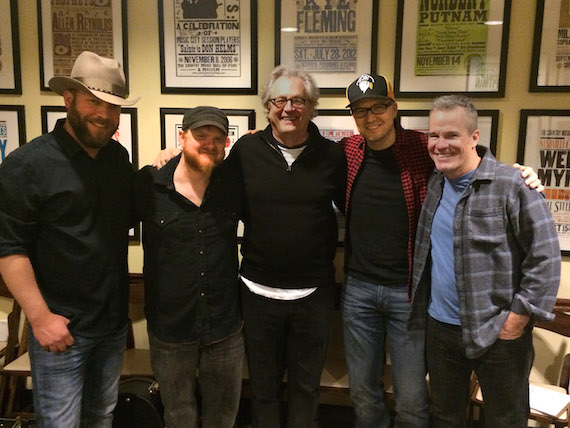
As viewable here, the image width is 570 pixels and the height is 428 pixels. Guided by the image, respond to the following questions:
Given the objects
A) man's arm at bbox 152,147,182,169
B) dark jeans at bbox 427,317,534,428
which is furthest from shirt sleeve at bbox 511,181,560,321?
man's arm at bbox 152,147,182,169

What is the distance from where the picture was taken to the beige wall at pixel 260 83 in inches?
88.7

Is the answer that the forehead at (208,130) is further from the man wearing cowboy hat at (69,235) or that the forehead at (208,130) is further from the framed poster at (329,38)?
the framed poster at (329,38)

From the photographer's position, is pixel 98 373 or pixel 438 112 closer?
pixel 438 112

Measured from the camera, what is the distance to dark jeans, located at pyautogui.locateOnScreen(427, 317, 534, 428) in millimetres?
1645

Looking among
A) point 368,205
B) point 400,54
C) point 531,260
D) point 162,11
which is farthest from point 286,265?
point 162,11

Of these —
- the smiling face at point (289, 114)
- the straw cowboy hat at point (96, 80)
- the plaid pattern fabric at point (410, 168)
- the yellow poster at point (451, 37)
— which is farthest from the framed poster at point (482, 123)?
the straw cowboy hat at point (96, 80)

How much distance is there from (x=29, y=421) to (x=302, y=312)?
1.34 meters

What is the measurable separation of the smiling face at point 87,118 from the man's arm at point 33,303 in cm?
46

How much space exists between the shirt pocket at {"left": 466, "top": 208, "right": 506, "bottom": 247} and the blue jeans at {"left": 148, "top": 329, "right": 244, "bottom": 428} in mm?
1017

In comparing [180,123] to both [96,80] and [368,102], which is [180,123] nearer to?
[96,80]

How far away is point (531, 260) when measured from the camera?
156cm

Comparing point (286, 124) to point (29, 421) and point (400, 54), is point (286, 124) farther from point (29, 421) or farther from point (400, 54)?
point (29, 421)

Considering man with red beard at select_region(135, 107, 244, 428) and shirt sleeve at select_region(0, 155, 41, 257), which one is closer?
shirt sleeve at select_region(0, 155, 41, 257)

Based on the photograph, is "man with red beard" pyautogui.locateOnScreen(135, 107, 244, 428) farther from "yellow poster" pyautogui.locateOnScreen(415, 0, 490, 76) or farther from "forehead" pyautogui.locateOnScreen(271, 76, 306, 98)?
"yellow poster" pyautogui.locateOnScreen(415, 0, 490, 76)
